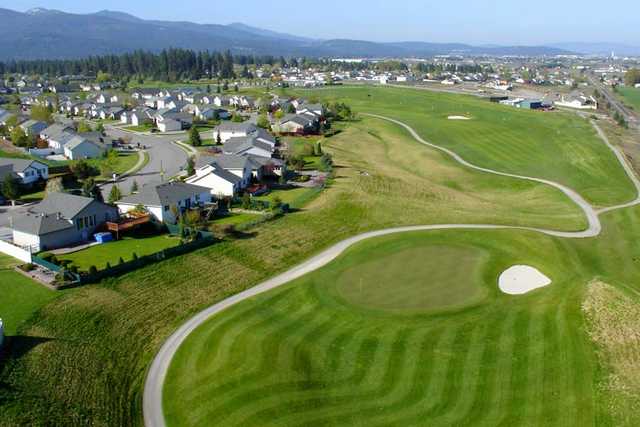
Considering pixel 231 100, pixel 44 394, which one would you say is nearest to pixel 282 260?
pixel 44 394

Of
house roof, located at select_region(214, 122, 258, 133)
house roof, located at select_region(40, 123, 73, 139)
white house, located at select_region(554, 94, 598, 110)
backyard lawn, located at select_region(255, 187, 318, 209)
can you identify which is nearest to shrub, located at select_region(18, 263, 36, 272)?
backyard lawn, located at select_region(255, 187, 318, 209)

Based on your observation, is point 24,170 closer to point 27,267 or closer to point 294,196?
point 27,267

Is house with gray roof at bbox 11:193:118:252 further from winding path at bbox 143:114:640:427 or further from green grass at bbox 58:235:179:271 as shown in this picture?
winding path at bbox 143:114:640:427

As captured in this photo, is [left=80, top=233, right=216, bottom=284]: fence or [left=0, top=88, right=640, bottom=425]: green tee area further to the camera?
[left=80, top=233, right=216, bottom=284]: fence

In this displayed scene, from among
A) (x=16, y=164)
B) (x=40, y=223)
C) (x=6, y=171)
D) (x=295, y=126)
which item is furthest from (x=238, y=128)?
(x=40, y=223)

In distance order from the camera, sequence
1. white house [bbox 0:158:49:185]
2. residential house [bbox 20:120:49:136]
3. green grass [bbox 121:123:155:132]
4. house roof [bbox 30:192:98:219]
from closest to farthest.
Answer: house roof [bbox 30:192:98:219]
white house [bbox 0:158:49:185]
residential house [bbox 20:120:49:136]
green grass [bbox 121:123:155:132]

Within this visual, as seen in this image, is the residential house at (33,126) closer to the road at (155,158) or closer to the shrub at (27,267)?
the road at (155,158)
